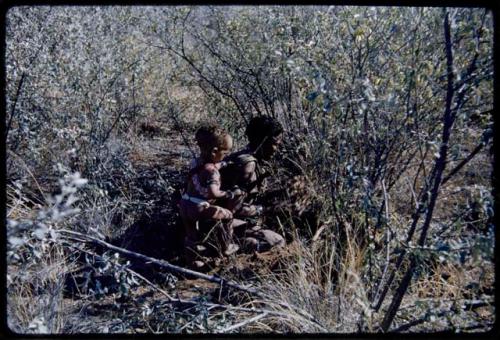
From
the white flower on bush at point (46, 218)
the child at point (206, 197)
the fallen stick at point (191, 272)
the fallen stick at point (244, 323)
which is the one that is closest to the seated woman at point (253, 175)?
the child at point (206, 197)

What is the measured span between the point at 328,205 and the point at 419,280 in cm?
83

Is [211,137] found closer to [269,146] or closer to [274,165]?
[269,146]

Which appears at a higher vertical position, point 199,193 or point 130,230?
point 199,193

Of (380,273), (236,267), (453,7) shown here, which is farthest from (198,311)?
(453,7)

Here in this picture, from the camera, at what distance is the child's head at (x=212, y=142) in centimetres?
384

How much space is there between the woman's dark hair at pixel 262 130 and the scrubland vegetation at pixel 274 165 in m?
0.36

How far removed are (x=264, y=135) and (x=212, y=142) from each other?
1.86 feet

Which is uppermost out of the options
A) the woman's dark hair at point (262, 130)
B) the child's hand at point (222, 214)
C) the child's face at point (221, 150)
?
the woman's dark hair at point (262, 130)

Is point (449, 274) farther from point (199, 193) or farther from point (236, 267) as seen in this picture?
point (199, 193)

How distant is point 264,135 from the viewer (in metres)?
4.28

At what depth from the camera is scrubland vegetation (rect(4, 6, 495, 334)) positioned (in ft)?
10.0

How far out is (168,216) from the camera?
4809 mm

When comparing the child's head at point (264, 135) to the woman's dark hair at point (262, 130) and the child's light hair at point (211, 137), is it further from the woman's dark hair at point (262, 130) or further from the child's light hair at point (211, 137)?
the child's light hair at point (211, 137)

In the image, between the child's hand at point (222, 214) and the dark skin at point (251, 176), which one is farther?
the dark skin at point (251, 176)
